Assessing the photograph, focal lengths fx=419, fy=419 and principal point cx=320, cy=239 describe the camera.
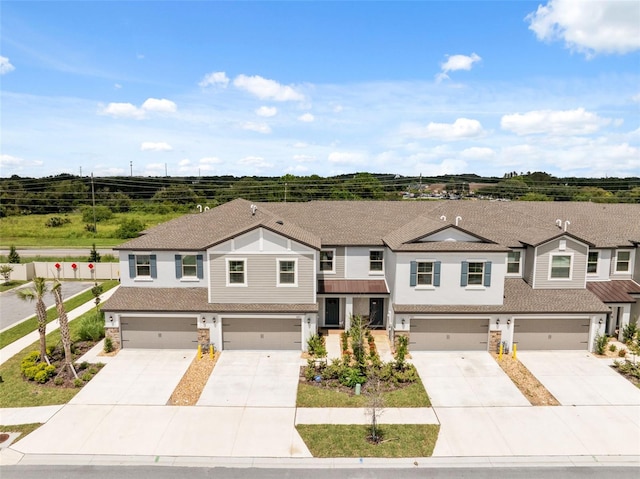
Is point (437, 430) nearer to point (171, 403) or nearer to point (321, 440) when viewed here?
point (321, 440)

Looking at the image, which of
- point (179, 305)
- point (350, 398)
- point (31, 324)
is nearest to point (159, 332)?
point (179, 305)

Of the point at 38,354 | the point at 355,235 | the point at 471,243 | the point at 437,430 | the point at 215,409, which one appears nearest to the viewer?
the point at 437,430

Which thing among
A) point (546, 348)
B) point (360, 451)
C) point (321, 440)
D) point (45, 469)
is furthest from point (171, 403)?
point (546, 348)

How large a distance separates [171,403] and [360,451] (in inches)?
301

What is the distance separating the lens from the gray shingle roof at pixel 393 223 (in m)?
22.6

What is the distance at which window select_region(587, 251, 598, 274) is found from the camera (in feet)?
77.6

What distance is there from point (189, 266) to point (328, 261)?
7.78 meters

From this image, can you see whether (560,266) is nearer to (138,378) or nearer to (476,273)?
(476,273)

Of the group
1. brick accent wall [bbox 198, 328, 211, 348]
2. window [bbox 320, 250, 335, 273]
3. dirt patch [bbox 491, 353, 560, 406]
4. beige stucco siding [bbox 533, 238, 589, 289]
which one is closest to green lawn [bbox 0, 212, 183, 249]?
brick accent wall [bbox 198, 328, 211, 348]

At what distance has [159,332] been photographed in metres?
21.4

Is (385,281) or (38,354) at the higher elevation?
(385,281)

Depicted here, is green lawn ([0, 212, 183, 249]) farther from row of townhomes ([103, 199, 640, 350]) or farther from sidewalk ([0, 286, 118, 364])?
row of townhomes ([103, 199, 640, 350])

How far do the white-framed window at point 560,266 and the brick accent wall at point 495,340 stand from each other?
4.66 m

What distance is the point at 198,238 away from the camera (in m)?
23.1
